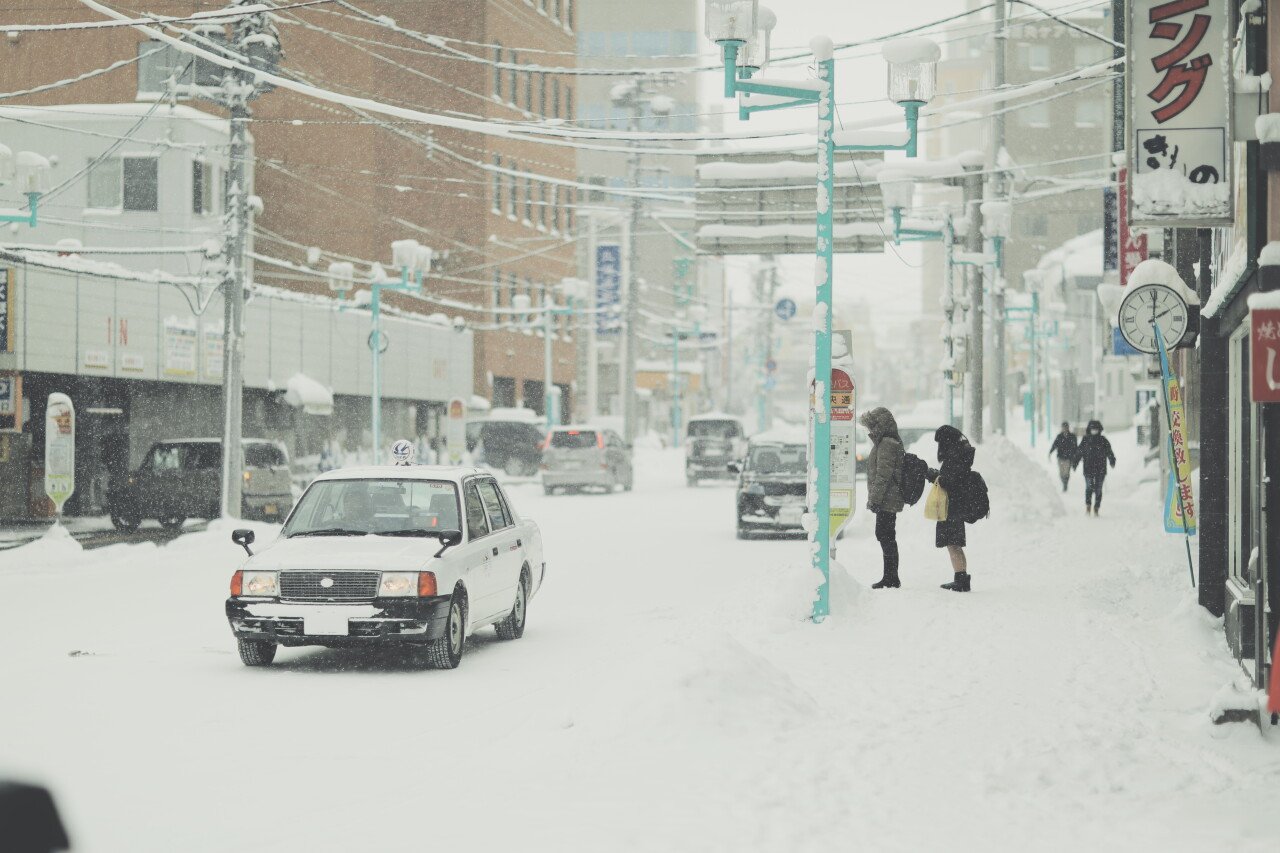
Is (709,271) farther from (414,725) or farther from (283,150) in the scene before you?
(414,725)

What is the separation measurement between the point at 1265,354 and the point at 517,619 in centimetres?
864

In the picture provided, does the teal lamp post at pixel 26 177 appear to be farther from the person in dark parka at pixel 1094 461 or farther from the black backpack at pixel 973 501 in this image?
the person in dark parka at pixel 1094 461

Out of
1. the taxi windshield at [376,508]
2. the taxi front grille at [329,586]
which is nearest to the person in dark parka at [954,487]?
the taxi windshield at [376,508]

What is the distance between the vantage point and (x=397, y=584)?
12391 mm

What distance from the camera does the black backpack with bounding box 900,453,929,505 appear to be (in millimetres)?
18453

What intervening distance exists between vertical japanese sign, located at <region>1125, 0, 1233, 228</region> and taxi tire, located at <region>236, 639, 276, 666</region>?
690 centimetres

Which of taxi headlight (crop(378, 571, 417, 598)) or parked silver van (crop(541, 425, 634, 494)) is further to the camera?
parked silver van (crop(541, 425, 634, 494))

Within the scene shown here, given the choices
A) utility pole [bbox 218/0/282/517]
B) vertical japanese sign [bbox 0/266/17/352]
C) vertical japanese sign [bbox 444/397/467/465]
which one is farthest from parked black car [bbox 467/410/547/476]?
utility pole [bbox 218/0/282/517]

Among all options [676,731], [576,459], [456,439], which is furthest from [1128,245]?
[456,439]

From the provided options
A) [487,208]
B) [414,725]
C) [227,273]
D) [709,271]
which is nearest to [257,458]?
[227,273]

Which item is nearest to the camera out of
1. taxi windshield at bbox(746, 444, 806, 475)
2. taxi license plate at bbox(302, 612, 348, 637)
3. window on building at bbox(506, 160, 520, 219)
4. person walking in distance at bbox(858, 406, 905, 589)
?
taxi license plate at bbox(302, 612, 348, 637)

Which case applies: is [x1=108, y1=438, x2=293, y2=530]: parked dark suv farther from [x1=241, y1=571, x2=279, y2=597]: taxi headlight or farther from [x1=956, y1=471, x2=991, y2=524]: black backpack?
[x1=241, y1=571, x2=279, y2=597]: taxi headlight

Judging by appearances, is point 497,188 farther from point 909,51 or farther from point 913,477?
point 909,51

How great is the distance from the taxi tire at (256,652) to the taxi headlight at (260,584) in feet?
1.44
